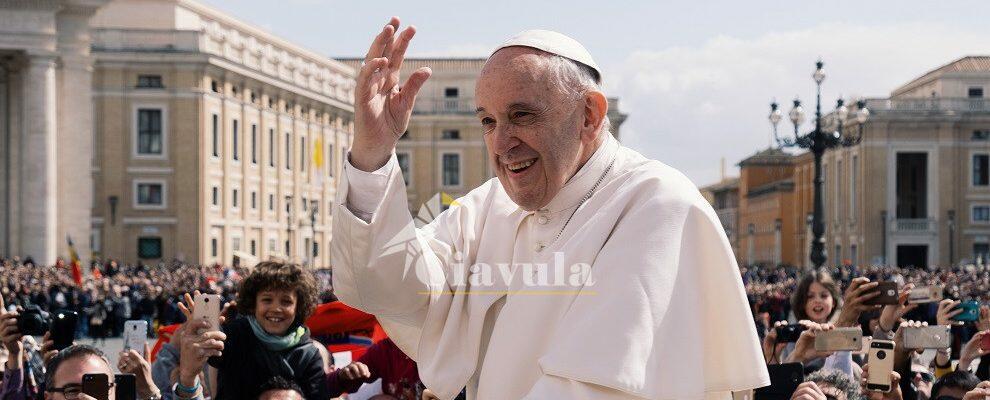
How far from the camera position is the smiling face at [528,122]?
279 centimetres

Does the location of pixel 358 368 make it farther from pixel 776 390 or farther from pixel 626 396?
pixel 626 396

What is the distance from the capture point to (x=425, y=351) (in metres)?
3.01

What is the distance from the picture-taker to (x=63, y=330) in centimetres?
570

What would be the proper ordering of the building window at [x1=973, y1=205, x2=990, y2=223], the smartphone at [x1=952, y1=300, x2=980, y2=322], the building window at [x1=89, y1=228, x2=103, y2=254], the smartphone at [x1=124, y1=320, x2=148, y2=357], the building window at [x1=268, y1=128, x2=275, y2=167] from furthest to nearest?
the building window at [x1=973, y1=205, x2=990, y2=223], the building window at [x1=268, y1=128, x2=275, y2=167], the building window at [x1=89, y1=228, x2=103, y2=254], the smartphone at [x1=952, y1=300, x2=980, y2=322], the smartphone at [x1=124, y1=320, x2=148, y2=357]

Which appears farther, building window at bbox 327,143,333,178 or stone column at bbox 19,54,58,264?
building window at bbox 327,143,333,178

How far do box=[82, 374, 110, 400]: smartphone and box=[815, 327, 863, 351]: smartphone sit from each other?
7.50ft

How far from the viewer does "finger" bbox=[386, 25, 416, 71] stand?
2.88m

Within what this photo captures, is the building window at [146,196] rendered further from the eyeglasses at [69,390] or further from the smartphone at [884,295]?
the eyeglasses at [69,390]

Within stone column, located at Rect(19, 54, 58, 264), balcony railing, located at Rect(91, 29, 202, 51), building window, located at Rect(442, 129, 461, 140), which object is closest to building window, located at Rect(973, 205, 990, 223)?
building window, located at Rect(442, 129, 461, 140)

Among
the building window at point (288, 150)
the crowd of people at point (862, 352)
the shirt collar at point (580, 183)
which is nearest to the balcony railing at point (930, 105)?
the building window at point (288, 150)

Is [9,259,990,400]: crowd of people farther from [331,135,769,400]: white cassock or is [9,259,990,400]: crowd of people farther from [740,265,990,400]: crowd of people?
[331,135,769,400]: white cassock

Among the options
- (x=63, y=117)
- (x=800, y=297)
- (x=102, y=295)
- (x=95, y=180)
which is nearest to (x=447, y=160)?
(x=95, y=180)

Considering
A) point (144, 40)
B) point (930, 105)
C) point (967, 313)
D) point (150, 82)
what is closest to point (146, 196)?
point (150, 82)

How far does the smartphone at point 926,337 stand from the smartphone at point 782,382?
2.95 ft
